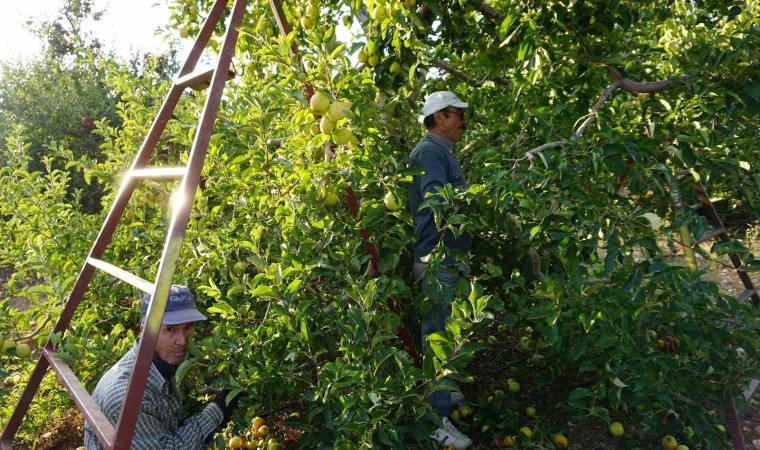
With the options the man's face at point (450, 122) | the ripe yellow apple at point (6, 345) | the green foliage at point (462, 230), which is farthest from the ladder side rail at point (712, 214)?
the ripe yellow apple at point (6, 345)

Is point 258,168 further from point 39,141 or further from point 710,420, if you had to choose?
point 39,141

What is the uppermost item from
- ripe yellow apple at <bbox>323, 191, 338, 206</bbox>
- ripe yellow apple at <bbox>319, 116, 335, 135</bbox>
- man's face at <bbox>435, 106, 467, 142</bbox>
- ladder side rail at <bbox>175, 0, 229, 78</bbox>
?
ladder side rail at <bbox>175, 0, 229, 78</bbox>

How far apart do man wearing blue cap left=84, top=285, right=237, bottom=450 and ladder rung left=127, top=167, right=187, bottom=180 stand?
393mm

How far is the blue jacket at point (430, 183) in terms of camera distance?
97.9 inches

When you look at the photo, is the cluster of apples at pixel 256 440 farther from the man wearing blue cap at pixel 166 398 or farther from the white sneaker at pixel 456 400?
the white sneaker at pixel 456 400

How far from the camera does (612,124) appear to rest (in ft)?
8.52

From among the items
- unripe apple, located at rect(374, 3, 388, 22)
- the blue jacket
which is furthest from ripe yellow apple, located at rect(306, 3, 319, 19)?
the blue jacket

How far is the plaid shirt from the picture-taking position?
1.81 meters

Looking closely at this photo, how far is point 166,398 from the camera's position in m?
2.00

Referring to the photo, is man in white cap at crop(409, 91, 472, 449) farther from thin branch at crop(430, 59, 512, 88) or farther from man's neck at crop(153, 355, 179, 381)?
man's neck at crop(153, 355, 179, 381)

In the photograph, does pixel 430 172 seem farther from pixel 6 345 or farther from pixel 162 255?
pixel 6 345

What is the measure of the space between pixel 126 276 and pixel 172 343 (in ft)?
1.14

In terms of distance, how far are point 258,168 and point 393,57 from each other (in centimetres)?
93

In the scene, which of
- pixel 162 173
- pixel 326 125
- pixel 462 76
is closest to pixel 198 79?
pixel 162 173
